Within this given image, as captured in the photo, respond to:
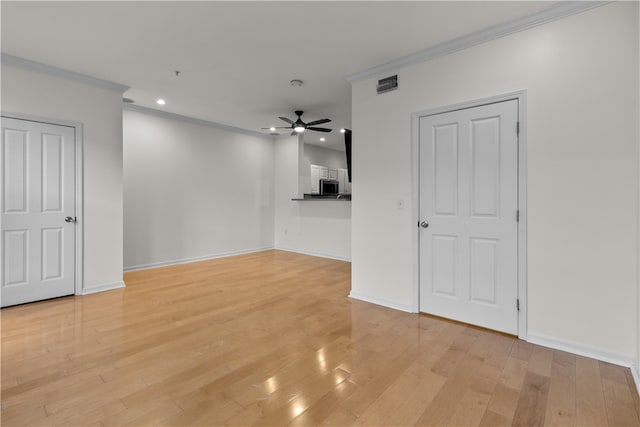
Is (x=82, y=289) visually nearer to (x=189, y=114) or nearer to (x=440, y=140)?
(x=189, y=114)

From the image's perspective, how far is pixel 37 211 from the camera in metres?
3.67

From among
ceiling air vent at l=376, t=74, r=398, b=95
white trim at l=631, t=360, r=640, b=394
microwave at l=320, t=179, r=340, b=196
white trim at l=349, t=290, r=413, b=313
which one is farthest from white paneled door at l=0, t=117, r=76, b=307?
microwave at l=320, t=179, r=340, b=196

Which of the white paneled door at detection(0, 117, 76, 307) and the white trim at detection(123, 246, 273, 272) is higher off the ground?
the white paneled door at detection(0, 117, 76, 307)

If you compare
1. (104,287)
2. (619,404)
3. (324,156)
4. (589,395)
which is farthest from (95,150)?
(324,156)

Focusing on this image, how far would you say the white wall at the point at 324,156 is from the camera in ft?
28.6

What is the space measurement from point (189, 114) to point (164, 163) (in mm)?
1003

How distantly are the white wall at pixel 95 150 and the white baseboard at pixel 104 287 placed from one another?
0.01 meters

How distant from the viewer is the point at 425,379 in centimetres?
212

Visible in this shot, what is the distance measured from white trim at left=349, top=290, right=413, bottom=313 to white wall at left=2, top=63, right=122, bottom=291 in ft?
10.7

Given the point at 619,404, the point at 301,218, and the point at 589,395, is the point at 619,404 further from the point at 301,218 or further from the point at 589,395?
the point at 301,218

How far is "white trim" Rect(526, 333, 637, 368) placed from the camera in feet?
7.53

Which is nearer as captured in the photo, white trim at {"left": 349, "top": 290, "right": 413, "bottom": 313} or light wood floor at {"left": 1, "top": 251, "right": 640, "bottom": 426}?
light wood floor at {"left": 1, "top": 251, "right": 640, "bottom": 426}

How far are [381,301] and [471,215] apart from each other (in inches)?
55.1

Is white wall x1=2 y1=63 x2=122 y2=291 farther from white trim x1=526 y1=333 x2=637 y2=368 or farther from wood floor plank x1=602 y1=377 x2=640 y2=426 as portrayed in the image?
wood floor plank x1=602 y1=377 x2=640 y2=426
